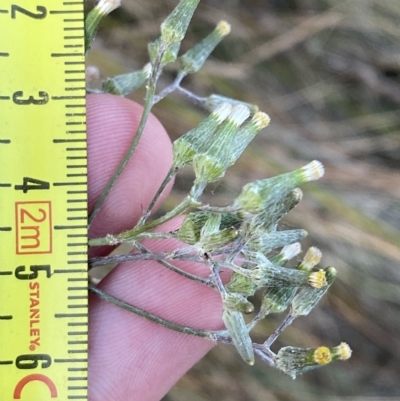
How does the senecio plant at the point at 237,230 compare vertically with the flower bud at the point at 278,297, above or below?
above

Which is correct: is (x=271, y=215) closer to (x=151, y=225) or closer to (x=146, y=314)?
(x=151, y=225)

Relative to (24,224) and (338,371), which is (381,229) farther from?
(24,224)

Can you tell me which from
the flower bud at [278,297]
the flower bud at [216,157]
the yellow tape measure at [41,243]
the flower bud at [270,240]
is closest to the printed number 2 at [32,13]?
the yellow tape measure at [41,243]

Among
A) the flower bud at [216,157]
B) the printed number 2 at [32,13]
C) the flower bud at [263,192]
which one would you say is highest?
the printed number 2 at [32,13]

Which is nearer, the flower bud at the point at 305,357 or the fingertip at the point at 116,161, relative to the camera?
the flower bud at the point at 305,357

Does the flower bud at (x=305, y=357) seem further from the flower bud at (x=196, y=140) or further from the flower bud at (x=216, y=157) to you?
the flower bud at (x=196, y=140)

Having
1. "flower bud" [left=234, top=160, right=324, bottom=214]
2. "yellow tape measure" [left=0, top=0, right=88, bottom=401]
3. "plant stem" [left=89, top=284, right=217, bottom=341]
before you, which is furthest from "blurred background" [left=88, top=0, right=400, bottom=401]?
"flower bud" [left=234, top=160, right=324, bottom=214]

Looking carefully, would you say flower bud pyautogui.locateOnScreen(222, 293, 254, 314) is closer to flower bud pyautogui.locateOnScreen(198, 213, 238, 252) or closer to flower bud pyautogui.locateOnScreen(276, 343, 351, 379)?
flower bud pyautogui.locateOnScreen(198, 213, 238, 252)
